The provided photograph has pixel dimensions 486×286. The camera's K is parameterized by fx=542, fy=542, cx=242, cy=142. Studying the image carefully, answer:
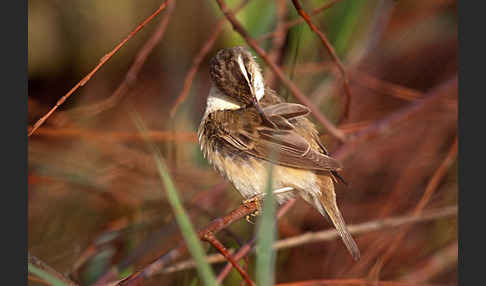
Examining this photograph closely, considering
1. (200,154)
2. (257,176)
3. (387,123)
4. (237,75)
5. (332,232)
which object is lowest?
(332,232)

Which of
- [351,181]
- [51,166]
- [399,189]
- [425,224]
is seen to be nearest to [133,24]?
[51,166]

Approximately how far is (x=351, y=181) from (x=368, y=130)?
1.31 metres

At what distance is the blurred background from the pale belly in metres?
0.50

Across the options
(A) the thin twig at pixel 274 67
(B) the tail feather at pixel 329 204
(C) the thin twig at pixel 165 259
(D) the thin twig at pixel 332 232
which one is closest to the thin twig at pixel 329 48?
(A) the thin twig at pixel 274 67

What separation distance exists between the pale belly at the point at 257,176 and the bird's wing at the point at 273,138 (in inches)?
2.0

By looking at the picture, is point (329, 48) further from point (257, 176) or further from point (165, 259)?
point (165, 259)

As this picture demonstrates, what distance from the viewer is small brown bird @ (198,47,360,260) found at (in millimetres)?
2033

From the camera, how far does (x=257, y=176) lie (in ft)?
6.91

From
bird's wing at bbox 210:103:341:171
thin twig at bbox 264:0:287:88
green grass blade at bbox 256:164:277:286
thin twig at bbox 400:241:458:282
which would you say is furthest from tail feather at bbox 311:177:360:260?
thin twig at bbox 400:241:458:282

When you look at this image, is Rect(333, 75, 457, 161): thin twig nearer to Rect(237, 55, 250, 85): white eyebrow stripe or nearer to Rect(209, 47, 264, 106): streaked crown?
Rect(209, 47, 264, 106): streaked crown

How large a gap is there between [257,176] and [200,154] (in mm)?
1773

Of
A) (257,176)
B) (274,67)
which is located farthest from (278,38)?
(257,176)

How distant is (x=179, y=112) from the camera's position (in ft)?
14.2

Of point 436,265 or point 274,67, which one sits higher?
point 274,67
